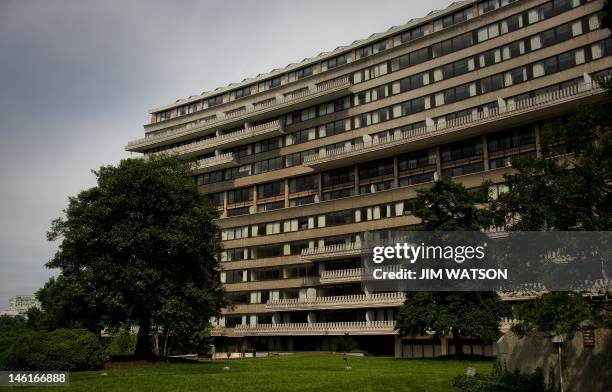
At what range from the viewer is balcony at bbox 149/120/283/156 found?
76.4m

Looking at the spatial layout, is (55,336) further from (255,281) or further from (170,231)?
(255,281)

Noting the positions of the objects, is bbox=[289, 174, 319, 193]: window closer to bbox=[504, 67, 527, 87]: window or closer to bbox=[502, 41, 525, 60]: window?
bbox=[504, 67, 527, 87]: window

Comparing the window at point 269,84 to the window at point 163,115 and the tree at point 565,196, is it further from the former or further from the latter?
the tree at point 565,196

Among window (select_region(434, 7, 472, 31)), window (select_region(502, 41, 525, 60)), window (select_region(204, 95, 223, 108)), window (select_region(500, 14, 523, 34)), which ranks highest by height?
window (select_region(434, 7, 472, 31))

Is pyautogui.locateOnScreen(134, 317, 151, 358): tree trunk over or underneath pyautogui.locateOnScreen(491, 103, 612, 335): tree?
underneath

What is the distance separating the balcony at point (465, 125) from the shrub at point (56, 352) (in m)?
39.7

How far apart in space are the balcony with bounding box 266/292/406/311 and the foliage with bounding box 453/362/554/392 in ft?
116

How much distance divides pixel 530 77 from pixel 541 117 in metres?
5.29

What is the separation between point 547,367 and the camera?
2042 cm

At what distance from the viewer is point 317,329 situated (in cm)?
6419

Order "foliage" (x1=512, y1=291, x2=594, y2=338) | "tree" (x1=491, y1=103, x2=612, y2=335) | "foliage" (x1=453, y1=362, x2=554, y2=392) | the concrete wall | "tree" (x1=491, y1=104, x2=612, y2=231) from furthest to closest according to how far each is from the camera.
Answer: "foliage" (x1=453, y1=362, x2=554, y2=392)
the concrete wall
"tree" (x1=491, y1=104, x2=612, y2=231)
"tree" (x1=491, y1=103, x2=612, y2=335)
"foliage" (x1=512, y1=291, x2=594, y2=338)

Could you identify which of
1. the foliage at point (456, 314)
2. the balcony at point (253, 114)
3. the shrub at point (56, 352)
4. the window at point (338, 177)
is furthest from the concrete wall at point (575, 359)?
the balcony at point (253, 114)

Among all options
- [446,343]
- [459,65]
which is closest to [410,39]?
[459,65]

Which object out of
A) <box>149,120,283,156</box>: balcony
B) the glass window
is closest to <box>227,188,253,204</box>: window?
<box>149,120,283,156</box>: balcony
